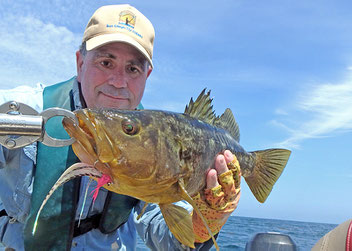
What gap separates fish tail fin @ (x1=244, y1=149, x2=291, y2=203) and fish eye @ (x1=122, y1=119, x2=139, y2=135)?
2.22m

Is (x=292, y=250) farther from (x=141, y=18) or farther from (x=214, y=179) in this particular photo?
(x=141, y=18)

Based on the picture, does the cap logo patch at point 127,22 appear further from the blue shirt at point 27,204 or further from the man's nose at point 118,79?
the blue shirt at point 27,204

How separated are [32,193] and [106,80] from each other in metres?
1.32

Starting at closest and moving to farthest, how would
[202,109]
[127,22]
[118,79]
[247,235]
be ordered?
[202,109] < [118,79] < [127,22] < [247,235]

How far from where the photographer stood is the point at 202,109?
3.36 m

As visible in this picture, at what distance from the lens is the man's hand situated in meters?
3.05

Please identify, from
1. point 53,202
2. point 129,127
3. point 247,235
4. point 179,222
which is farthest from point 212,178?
point 247,235

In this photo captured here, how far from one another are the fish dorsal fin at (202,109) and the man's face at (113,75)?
675 mm

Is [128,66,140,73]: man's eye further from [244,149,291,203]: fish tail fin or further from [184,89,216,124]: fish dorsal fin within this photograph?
[244,149,291,203]: fish tail fin

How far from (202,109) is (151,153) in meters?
1.16

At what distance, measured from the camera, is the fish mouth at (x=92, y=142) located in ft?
6.80

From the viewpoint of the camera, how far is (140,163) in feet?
7.35

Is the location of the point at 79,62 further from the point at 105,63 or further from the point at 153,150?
the point at 153,150

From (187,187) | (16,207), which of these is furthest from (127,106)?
(16,207)
